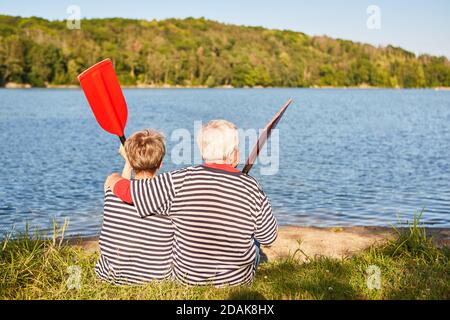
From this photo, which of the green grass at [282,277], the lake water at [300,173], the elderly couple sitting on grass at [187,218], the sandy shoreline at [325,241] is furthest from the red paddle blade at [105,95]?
the lake water at [300,173]

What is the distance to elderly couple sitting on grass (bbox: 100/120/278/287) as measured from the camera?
12.6 ft

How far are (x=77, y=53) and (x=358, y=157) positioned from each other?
8647 cm

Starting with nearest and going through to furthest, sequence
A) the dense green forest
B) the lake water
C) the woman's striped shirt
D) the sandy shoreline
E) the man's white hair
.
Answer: the man's white hair, the woman's striped shirt, the sandy shoreline, the lake water, the dense green forest

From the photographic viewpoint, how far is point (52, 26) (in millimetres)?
122250

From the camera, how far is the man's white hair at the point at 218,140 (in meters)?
3.78

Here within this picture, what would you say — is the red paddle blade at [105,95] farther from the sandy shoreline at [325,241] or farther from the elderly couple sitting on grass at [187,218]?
the sandy shoreline at [325,241]

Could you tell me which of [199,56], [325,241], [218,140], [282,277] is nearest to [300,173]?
[325,241]

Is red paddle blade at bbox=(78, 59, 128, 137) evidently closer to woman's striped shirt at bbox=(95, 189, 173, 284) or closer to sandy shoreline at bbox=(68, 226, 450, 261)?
woman's striped shirt at bbox=(95, 189, 173, 284)

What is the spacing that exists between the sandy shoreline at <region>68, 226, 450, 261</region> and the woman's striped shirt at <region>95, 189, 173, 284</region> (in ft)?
6.16

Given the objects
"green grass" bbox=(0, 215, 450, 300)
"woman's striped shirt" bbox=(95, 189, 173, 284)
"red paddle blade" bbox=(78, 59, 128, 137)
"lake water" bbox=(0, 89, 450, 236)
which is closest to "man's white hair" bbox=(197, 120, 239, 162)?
"woman's striped shirt" bbox=(95, 189, 173, 284)

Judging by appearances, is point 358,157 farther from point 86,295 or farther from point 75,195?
point 86,295

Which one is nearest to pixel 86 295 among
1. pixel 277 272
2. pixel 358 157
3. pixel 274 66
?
pixel 277 272

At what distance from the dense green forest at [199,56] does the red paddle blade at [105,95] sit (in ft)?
292

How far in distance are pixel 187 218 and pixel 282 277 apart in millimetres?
1292
